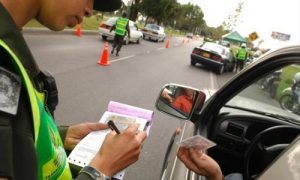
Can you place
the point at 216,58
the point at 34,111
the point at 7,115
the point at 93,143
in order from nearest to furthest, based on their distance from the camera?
the point at 7,115, the point at 34,111, the point at 93,143, the point at 216,58

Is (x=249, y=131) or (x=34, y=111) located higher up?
(x=34, y=111)

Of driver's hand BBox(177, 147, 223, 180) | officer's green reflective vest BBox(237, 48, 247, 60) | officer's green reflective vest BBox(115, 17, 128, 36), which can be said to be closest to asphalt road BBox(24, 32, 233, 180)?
officer's green reflective vest BBox(115, 17, 128, 36)

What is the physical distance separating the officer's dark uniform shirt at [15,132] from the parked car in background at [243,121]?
1.24m

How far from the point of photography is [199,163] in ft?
7.32

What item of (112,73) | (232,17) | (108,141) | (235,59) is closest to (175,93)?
(108,141)

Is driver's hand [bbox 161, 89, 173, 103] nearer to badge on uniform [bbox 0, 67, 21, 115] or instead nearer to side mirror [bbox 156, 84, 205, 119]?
side mirror [bbox 156, 84, 205, 119]

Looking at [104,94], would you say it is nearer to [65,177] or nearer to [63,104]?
[63,104]

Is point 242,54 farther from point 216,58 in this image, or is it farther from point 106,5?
point 106,5

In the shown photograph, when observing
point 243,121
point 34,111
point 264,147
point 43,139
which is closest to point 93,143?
point 43,139

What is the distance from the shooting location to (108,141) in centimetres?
171

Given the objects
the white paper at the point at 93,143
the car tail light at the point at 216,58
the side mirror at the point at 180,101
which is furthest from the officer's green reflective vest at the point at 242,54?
the white paper at the point at 93,143

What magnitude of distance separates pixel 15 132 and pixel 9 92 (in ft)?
0.34

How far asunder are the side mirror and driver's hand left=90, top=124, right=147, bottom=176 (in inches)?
Answer: 43.3

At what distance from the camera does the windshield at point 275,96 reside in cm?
297
